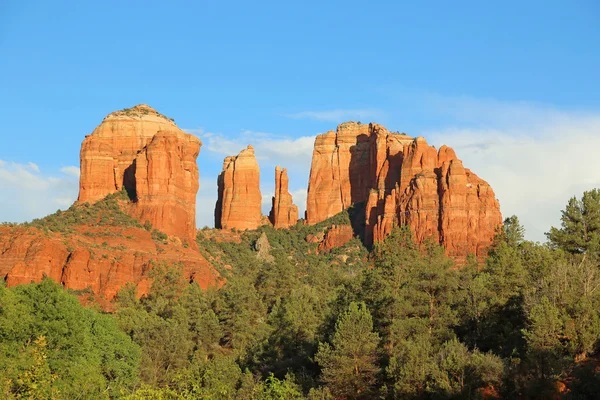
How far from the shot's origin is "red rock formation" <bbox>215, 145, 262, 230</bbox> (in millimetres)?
183125

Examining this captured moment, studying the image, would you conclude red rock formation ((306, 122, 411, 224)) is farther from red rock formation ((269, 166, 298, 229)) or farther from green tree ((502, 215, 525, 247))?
green tree ((502, 215, 525, 247))

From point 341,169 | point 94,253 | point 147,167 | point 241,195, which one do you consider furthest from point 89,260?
point 341,169

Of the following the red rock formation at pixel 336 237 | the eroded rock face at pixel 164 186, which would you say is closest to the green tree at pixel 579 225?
the eroded rock face at pixel 164 186

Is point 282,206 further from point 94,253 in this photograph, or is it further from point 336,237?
point 94,253

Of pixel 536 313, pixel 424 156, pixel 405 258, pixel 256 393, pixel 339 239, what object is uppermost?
pixel 424 156

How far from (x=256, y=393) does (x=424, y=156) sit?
10670cm

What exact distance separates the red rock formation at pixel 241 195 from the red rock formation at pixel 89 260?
45.1 m

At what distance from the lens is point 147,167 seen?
147 m

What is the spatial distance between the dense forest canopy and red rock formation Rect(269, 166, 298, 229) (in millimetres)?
82520

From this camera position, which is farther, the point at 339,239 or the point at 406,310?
the point at 339,239

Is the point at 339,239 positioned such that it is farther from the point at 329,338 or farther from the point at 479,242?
the point at 329,338

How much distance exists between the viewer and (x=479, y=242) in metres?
152

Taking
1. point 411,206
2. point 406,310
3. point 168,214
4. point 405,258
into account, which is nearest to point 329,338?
point 406,310

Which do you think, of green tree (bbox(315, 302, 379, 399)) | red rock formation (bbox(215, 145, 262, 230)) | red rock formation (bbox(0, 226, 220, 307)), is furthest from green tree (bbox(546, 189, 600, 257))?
red rock formation (bbox(215, 145, 262, 230))
